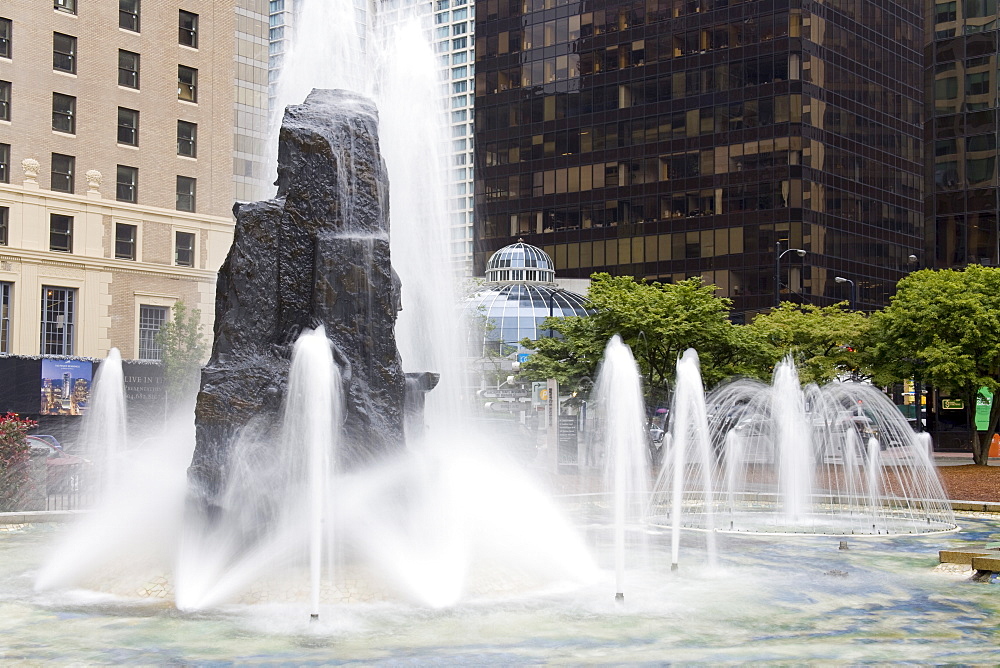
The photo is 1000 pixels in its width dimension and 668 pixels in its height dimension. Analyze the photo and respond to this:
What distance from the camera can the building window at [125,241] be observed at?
1955 inches

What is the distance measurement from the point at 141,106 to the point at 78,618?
4347cm

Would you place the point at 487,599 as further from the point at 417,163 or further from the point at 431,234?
the point at 417,163

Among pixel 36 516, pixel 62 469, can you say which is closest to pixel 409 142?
pixel 36 516

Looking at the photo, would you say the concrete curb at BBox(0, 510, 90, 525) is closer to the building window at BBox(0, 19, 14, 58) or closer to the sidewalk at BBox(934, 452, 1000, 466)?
the building window at BBox(0, 19, 14, 58)

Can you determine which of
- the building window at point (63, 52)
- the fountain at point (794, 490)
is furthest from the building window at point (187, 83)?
the fountain at point (794, 490)

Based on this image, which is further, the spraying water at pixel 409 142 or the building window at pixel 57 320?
the building window at pixel 57 320

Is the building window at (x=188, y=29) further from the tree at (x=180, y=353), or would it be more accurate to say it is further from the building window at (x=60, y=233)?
the tree at (x=180, y=353)

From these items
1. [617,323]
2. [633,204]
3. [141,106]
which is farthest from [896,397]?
[141,106]

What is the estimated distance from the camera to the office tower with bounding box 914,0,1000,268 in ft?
231

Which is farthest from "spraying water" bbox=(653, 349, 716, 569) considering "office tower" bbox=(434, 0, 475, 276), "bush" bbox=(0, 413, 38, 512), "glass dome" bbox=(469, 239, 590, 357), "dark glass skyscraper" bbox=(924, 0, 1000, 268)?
"office tower" bbox=(434, 0, 475, 276)

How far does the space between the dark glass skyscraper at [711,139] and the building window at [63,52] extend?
49.3 meters

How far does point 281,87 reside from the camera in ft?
59.6

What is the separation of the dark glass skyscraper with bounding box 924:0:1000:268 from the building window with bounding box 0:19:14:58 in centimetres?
5265

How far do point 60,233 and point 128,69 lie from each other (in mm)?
8537
